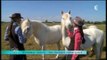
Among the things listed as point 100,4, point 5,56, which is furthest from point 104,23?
point 5,56

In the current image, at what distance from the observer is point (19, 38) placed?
9.55 feet

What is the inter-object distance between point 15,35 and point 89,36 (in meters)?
0.94

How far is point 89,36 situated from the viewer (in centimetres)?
338

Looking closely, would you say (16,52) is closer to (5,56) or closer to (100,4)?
(5,56)

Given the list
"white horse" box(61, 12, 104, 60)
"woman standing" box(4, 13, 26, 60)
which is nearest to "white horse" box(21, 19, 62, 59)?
"white horse" box(61, 12, 104, 60)

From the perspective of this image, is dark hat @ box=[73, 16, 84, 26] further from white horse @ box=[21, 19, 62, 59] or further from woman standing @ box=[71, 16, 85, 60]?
white horse @ box=[21, 19, 62, 59]

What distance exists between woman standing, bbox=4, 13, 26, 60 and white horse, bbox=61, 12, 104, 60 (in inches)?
20.3

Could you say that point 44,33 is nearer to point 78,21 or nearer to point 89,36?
point 89,36

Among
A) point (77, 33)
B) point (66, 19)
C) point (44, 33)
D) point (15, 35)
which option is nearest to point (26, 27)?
point (15, 35)

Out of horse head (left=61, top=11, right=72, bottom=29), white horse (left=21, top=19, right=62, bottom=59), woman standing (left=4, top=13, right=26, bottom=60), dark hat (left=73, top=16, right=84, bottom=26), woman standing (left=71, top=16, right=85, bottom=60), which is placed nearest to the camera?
woman standing (left=71, top=16, right=85, bottom=60)

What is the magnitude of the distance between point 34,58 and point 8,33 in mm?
563

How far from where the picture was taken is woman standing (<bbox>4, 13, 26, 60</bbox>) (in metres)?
2.95

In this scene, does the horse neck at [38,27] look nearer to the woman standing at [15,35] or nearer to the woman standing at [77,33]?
the woman standing at [15,35]

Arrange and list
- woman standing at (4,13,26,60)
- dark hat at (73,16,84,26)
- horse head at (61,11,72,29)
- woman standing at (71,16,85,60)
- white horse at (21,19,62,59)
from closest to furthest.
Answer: woman standing at (71,16,85,60), dark hat at (73,16,84,26), woman standing at (4,13,26,60), horse head at (61,11,72,29), white horse at (21,19,62,59)
